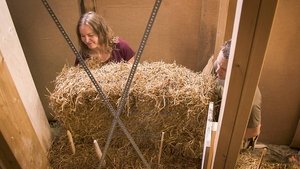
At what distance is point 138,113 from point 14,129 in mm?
713

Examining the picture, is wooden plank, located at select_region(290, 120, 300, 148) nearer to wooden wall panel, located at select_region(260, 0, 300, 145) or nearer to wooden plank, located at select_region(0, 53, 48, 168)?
wooden wall panel, located at select_region(260, 0, 300, 145)

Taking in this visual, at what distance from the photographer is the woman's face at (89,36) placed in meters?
2.01

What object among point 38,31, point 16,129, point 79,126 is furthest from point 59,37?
point 16,129

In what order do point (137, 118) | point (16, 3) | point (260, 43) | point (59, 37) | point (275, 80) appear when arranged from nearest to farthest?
point (260, 43) → point (137, 118) → point (275, 80) → point (16, 3) → point (59, 37)

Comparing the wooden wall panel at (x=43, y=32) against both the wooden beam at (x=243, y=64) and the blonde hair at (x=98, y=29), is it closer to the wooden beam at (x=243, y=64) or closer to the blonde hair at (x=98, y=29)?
the blonde hair at (x=98, y=29)

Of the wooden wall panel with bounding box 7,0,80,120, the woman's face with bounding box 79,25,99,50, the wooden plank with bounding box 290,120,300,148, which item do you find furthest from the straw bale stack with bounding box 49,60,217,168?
the wooden plank with bounding box 290,120,300,148

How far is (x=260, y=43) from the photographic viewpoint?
737mm

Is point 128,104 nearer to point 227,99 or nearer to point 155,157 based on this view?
point 155,157

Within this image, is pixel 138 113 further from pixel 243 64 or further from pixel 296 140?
pixel 296 140

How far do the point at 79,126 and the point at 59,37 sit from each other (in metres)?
1.21

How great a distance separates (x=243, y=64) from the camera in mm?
791

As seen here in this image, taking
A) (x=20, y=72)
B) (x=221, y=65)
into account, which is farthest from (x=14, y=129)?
(x=221, y=65)

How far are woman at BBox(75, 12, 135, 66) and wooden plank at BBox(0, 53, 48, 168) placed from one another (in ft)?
2.78

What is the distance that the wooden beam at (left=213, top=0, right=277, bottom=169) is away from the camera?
0.68 meters
